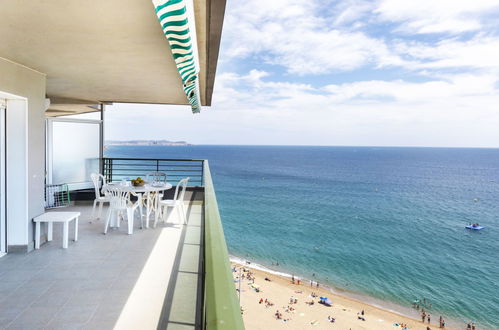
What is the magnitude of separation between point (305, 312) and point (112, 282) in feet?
47.5

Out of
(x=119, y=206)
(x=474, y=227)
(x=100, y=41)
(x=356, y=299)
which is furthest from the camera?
(x=474, y=227)

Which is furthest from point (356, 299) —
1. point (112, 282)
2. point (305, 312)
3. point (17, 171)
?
point (17, 171)

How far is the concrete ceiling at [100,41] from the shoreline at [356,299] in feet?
36.4

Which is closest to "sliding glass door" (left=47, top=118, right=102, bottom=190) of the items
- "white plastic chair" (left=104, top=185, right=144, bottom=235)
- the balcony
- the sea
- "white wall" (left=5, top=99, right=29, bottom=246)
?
"white plastic chair" (left=104, top=185, right=144, bottom=235)

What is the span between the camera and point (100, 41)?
3.06 m

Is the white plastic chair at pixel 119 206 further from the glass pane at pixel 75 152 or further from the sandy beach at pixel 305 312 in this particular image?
the sandy beach at pixel 305 312

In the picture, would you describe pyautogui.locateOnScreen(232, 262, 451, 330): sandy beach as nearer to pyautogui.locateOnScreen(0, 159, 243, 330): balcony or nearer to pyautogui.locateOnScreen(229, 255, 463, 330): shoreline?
pyautogui.locateOnScreen(229, 255, 463, 330): shoreline

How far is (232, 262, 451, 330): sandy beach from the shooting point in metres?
14.7

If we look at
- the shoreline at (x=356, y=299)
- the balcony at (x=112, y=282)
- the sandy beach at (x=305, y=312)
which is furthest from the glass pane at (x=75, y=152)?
the sandy beach at (x=305, y=312)

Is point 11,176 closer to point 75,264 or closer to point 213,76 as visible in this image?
point 75,264

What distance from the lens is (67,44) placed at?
323 centimetres

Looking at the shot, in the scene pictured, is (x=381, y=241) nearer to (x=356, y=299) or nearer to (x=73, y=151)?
(x=356, y=299)

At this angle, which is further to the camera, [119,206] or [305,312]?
[305,312]

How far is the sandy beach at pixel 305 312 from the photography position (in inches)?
579
